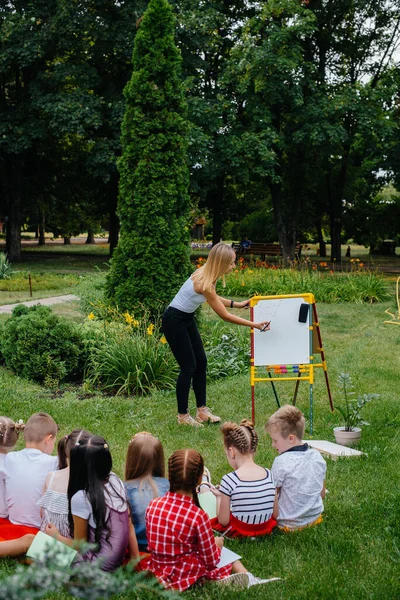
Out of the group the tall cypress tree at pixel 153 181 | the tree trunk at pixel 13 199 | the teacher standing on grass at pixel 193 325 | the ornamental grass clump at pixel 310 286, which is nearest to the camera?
the teacher standing on grass at pixel 193 325

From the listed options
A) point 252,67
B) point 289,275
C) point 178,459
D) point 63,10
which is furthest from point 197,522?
point 63,10

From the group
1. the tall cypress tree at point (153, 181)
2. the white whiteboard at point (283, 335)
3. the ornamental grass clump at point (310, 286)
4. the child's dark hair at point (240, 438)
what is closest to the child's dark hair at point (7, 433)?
the child's dark hair at point (240, 438)

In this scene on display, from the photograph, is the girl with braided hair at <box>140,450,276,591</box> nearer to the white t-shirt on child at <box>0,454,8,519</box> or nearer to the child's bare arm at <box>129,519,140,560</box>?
the child's bare arm at <box>129,519,140,560</box>

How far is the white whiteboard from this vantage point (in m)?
5.99

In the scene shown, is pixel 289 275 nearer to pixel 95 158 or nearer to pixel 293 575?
pixel 95 158

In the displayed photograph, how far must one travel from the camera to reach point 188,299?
19.5ft

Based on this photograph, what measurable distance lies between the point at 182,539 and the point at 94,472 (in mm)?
541

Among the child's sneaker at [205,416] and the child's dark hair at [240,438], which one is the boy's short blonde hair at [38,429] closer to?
the child's dark hair at [240,438]

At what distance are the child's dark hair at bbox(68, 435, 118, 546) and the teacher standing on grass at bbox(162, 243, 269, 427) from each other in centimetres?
262

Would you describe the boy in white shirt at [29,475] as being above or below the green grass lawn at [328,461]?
above

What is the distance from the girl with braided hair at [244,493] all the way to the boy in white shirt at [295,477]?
10cm

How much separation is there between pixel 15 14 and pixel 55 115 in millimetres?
3763

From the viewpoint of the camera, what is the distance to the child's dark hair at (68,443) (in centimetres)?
351

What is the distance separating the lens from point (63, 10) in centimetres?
2109
